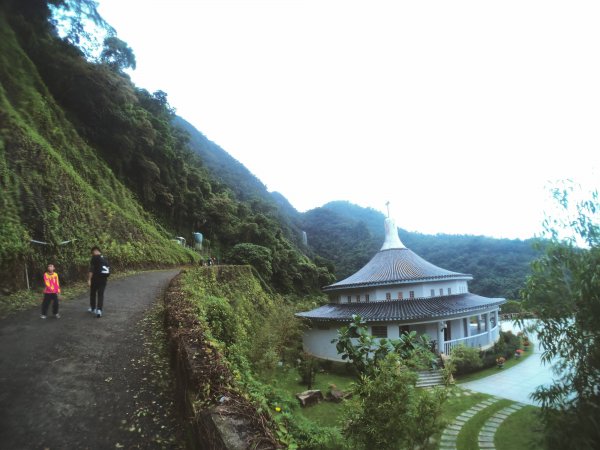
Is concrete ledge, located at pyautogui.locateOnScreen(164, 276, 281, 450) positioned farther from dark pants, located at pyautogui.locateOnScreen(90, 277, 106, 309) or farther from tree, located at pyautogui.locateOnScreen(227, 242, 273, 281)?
tree, located at pyautogui.locateOnScreen(227, 242, 273, 281)

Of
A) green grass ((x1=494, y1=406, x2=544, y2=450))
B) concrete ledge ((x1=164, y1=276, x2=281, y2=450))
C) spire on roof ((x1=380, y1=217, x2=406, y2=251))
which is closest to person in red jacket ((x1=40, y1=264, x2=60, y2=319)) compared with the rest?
concrete ledge ((x1=164, y1=276, x2=281, y2=450))

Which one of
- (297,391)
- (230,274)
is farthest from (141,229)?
(297,391)

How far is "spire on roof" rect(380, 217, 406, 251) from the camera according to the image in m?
31.5

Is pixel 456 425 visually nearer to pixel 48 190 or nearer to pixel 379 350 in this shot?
pixel 379 350

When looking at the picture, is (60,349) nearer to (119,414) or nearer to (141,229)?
(119,414)

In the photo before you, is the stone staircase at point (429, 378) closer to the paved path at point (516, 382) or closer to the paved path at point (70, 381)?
the paved path at point (516, 382)

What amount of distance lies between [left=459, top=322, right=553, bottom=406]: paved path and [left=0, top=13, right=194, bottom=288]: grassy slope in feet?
58.9

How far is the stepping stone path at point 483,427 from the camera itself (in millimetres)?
10953

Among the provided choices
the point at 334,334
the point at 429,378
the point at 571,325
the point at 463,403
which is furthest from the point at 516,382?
the point at 571,325

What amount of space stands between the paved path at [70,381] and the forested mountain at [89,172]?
3.77 meters

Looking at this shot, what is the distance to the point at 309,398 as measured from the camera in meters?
14.5

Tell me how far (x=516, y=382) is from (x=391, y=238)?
53.5 feet

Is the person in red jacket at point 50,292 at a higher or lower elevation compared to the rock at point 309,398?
higher

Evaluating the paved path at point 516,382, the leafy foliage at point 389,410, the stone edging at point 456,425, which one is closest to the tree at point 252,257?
the paved path at point 516,382
